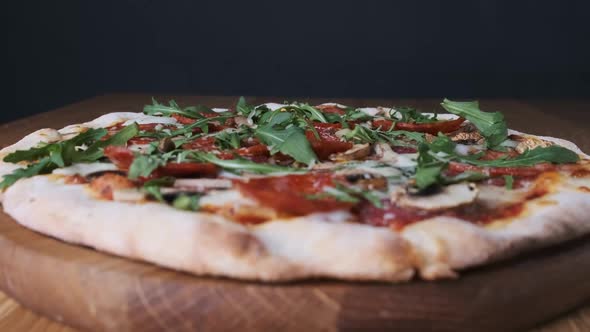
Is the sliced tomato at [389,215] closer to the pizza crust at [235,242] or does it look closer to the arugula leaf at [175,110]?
the pizza crust at [235,242]

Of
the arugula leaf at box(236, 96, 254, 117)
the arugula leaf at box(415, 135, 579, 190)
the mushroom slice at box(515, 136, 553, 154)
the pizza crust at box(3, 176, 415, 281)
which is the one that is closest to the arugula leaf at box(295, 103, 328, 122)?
the arugula leaf at box(236, 96, 254, 117)

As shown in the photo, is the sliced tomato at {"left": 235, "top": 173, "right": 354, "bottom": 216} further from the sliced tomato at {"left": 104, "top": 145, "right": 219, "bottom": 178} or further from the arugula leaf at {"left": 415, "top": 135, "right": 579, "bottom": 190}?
the arugula leaf at {"left": 415, "top": 135, "right": 579, "bottom": 190}

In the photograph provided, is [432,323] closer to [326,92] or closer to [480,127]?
[480,127]

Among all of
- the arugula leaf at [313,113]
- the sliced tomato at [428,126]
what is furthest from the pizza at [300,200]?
the arugula leaf at [313,113]

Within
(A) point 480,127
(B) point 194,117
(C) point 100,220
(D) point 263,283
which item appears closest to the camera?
(D) point 263,283

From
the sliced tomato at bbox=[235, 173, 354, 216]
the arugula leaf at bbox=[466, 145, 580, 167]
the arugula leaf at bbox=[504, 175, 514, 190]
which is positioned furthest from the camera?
the arugula leaf at bbox=[466, 145, 580, 167]

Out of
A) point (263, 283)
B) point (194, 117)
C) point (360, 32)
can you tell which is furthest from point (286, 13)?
point (263, 283)

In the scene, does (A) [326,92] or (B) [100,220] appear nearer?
(B) [100,220]
